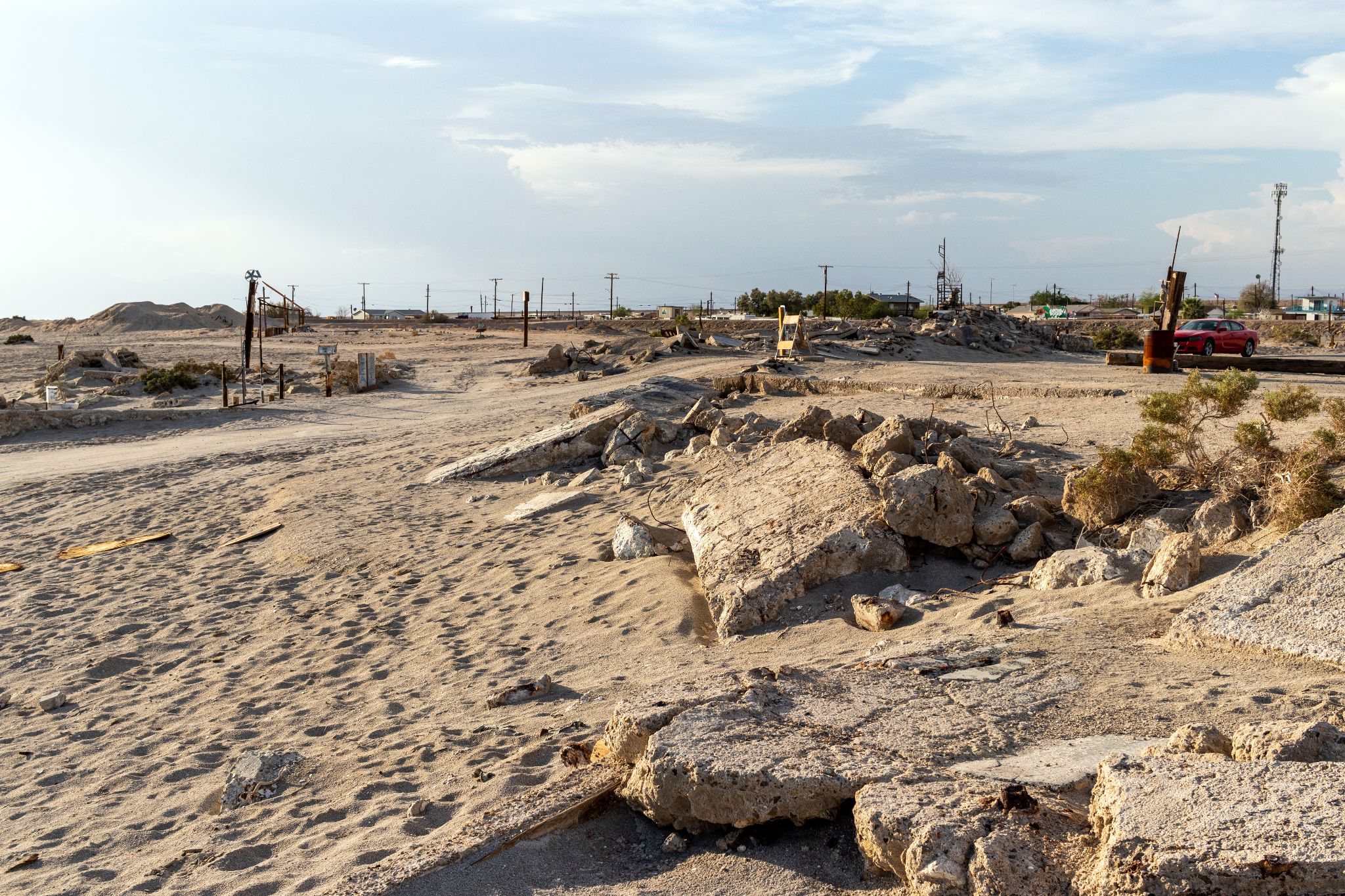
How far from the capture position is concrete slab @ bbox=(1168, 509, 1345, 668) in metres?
3.97

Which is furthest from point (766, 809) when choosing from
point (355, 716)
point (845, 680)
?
point (355, 716)

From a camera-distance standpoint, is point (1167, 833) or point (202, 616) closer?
point (1167, 833)

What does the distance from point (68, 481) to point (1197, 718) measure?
14701mm

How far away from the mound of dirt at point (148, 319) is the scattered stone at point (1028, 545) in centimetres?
5847

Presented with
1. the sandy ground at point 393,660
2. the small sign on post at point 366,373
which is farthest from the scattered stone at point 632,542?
the small sign on post at point 366,373

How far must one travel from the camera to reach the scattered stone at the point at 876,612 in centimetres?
568

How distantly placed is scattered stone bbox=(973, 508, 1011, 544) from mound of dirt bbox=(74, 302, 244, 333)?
58.2 metres

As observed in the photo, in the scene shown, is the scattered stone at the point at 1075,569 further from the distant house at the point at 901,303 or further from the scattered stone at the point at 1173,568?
the distant house at the point at 901,303

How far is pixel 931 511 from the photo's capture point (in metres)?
6.49

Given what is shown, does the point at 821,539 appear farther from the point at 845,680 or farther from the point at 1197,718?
the point at 1197,718

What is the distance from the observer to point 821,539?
6469 mm

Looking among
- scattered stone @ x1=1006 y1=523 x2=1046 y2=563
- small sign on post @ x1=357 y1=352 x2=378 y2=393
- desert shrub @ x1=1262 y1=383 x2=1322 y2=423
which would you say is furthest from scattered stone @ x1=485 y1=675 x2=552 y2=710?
small sign on post @ x1=357 y1=352 x2=378 y2=393

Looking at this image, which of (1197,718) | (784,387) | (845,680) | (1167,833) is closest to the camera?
(1167,833)

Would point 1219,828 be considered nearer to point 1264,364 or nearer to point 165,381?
point 1264,364
